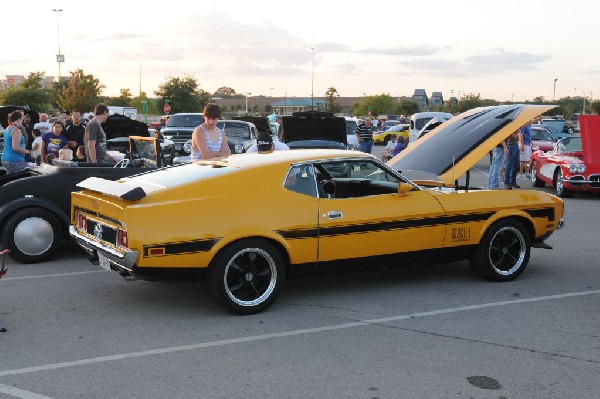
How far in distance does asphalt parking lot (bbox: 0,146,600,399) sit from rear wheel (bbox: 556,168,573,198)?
7652 millimetres

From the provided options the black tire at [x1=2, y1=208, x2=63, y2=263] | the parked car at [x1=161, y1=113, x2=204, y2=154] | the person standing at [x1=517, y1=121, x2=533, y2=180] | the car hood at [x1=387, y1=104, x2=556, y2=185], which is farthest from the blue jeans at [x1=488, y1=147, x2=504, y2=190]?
Answer: the parked car at [x1=161, y1=113, x2=204, y2=154]

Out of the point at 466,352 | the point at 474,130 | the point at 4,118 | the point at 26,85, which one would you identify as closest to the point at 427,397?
the point at 466,352

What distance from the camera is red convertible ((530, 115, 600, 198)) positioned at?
44.7ft

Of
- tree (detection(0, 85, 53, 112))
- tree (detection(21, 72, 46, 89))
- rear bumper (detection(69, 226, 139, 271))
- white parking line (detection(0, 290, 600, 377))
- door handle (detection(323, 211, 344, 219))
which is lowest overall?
white parking line (detection(0, 290, 600, 377))

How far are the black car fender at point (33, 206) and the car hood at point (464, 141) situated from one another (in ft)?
13.0

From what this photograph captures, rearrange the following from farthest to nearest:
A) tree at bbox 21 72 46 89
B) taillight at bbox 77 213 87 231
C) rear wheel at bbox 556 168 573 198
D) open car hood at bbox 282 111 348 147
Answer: tree at bbox 21 72 46 89
open car hood at bbox 282 111 348 147
rear wheel at bbox 556 168 573 198
taillight at bbox 77 213 87 231

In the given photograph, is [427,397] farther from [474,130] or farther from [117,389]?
[474,130]

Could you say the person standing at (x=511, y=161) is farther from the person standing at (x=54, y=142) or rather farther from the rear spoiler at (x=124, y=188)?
the rear spoiler at (x=124, y=188)

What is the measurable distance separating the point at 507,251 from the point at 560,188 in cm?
865

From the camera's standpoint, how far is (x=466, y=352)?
16.3 ft

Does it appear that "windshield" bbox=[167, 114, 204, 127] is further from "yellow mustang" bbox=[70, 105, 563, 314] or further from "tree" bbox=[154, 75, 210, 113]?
"tree" bbox=[154, 75, 210, 113]

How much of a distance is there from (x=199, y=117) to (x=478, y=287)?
1909 cm

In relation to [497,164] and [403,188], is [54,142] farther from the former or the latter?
[497,164]

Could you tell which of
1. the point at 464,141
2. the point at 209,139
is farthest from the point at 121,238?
the point at 464,141
